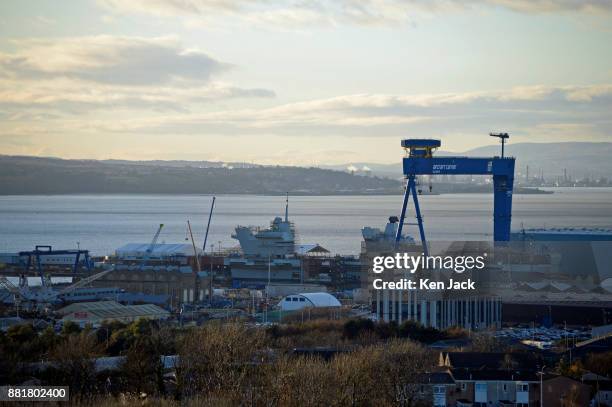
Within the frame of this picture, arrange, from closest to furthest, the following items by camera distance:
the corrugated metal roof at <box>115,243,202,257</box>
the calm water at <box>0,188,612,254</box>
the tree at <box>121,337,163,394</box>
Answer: the tree at <box>121,337,163,394</box>, the corrugated metal roof at <box>115,243,202,257</box>, the calm water at <box>0,188,612,254</box>

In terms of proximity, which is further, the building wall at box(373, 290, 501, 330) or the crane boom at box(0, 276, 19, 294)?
the crane boom at box(0, 276, 19, 294)

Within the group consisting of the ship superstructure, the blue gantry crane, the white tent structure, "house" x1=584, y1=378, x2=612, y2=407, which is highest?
the blue gantry crane

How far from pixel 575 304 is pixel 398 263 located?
3.78 m

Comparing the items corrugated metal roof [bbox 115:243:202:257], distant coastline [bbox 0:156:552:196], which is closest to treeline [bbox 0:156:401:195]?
distant coastline [bbox 0:156:552:196]

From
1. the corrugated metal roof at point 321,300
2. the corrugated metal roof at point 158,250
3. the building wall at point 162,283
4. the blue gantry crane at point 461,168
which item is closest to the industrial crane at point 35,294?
the building wall at point 162,283

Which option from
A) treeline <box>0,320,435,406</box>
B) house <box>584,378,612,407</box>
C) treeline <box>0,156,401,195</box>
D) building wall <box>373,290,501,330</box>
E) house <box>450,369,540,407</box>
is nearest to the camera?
treeline <box>0,320,435,406</box>

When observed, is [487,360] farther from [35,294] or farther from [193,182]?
[193,182]

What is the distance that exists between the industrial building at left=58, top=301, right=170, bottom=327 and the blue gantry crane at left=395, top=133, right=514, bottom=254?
16.8 feet

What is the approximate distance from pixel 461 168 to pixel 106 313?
7.59m

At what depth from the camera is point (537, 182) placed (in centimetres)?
12875

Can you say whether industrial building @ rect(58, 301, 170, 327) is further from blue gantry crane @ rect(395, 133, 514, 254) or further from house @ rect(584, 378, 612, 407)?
house @ rect(584, 378, 612, 407)

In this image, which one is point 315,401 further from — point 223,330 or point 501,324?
point 501,324

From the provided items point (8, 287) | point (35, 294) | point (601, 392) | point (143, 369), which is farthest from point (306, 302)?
point (143, 369)

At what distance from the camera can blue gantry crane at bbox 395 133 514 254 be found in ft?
80.5
